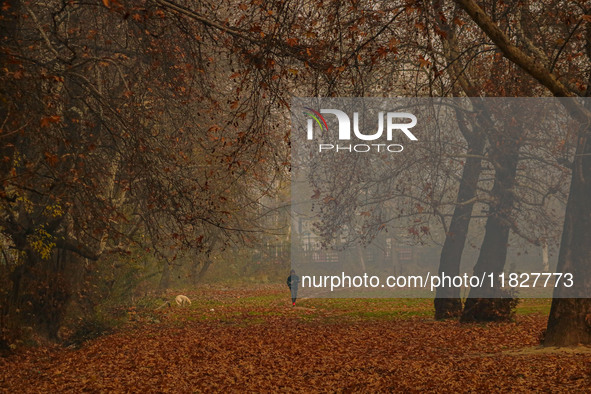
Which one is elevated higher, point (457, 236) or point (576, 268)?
point (457, 236)

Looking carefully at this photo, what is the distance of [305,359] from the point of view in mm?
12453

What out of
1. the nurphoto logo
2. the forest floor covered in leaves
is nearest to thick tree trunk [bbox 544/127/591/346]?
the forest floor covered in leaves

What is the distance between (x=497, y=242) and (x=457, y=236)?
1.53 m

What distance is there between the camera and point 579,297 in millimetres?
11367

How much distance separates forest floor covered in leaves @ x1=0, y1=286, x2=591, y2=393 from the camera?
970cm

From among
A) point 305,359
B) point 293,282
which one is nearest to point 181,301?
point 293,282

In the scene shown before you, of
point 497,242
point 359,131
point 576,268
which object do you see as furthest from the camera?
point 497,242

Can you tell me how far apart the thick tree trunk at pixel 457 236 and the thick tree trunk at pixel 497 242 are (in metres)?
0.97

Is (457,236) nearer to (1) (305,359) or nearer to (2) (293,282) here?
(2) (293,282)

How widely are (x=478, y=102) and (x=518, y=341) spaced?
6.35 metres

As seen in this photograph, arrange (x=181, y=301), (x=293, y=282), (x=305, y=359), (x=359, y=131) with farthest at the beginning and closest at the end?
(x=181, y=301)
(x=293, y=282)
(x=359, y=131)
(x=305, y=359)

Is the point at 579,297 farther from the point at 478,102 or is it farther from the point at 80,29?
the point at 80,29

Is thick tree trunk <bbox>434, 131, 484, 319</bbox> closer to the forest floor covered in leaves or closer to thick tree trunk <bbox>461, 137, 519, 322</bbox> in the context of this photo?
the forest floor covered in leaves

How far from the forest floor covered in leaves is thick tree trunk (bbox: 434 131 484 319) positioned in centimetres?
78
